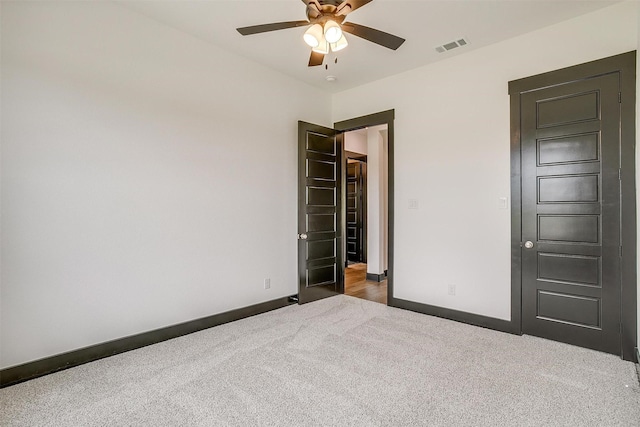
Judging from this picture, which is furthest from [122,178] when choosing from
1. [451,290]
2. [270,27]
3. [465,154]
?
[451,290]

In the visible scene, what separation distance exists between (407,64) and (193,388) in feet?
12.6

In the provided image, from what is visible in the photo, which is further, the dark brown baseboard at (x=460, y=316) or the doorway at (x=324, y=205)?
the doorway at (x=324, y=205)

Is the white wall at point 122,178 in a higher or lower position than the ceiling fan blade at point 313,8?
lower

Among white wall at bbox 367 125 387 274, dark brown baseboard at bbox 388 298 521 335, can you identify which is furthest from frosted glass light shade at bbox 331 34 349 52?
white wall at bbox 367 125 387 274

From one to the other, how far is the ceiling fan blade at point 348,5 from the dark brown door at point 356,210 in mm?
5301

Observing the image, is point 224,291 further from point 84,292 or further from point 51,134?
point 51,134

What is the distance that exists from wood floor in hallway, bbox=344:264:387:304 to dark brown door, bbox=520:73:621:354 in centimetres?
189

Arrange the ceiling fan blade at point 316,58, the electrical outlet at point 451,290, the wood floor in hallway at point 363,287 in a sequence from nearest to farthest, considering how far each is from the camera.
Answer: the ceiling fan blade at point 316,58, the electrical outlet at point 451,290, the wood floor in hallway at point 363,287

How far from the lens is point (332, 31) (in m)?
2.11

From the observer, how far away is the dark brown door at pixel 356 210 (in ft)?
24.1

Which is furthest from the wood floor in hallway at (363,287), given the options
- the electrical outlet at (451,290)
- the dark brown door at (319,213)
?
the electrical outlet at (451,290)

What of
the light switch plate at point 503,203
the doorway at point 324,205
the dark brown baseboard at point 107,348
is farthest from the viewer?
the doorway at point 324,205

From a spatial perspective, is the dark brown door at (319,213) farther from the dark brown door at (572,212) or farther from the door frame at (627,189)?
the door frame at (627,189)

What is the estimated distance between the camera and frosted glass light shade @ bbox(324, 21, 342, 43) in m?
2.11
